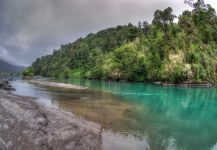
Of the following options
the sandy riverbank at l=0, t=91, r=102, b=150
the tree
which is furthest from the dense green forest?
the sandy riverbank at l=0, t=91, r=102, b=150

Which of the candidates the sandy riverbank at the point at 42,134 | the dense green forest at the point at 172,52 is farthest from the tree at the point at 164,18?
the sandy riverbank at the point at 42,134

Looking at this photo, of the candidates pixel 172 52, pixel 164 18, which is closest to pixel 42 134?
pixel 172 52

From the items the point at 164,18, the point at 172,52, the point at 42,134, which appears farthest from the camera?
the point at 164,18

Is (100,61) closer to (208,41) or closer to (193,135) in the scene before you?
(208,41)

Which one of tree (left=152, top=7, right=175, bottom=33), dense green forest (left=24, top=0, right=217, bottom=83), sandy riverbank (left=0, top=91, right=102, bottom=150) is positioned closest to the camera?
sandy riverbank (left=0, top=91, right=102, bottom=150)

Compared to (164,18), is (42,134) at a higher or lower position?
lower

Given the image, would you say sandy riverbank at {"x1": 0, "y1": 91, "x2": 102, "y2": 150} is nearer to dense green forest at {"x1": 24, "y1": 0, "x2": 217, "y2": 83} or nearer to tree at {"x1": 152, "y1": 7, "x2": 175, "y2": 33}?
dense green forest at {"x1": 24, "y1": 0, "x2": 217, "y2": 83}

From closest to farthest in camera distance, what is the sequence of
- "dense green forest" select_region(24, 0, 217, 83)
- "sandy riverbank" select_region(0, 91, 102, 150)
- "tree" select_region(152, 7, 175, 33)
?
"sandy riverbank" select_region(0, 91, 102, 150) < "dense green forest" select_region(24, 0, 217, 83) < "tree" select_region(152, 7, 175, 33)

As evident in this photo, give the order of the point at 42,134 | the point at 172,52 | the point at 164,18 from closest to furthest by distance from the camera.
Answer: the point at 42,134, the point at 172,52, the point at 164,18

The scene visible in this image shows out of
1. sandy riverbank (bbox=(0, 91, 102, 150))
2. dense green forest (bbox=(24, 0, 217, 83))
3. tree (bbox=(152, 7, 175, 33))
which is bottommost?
sandy riverbank (bbox=(0, 91, 102, 150))

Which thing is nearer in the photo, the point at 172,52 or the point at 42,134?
the point at 42,134

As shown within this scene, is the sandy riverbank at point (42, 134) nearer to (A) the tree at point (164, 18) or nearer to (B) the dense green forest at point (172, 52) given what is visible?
(B) the dense green forest at point (172, 52)

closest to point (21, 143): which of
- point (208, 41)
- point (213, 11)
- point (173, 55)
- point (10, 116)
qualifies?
point (10, 116)

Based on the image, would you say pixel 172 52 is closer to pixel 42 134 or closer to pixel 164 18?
pixel 164 18
